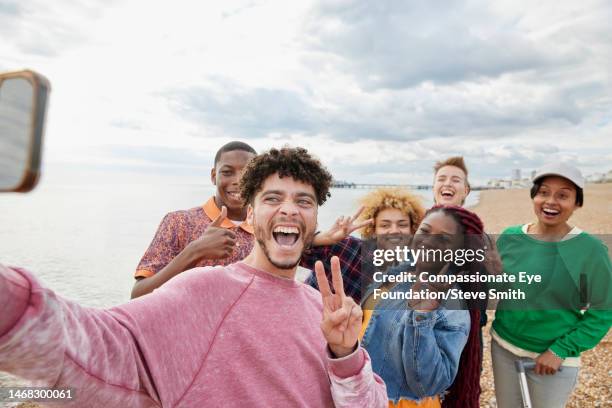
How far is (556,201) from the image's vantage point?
336cm

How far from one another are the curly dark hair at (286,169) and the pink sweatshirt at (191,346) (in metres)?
0.54

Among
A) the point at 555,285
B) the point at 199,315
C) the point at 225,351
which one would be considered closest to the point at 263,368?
the point at 225,351

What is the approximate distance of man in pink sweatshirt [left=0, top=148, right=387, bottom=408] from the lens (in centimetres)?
95

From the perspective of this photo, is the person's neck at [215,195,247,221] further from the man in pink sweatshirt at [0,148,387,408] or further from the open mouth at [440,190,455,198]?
the open mouth at [440,190,455,198]

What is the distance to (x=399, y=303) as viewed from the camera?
8.44ft

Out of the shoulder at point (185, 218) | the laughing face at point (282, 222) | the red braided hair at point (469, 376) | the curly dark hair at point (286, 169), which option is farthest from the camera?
the shoulder at point (185, 218)

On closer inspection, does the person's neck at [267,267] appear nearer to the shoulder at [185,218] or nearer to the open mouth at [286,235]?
the open mouth at [286,235]

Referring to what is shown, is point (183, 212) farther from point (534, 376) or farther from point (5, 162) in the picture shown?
point (534, 376)

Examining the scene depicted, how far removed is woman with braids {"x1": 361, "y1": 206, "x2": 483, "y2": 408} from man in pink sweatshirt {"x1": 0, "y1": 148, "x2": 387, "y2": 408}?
0.69 meters

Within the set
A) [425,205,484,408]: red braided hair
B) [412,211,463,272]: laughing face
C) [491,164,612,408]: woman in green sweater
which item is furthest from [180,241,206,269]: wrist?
[491,164,612,408]: woman in green sweater

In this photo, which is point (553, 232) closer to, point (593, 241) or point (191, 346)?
point (593, 241)

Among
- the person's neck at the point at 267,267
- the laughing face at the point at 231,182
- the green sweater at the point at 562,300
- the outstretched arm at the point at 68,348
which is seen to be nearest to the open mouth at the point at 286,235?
the person's neck at the point at 267,267

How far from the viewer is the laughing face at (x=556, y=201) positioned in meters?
3.34

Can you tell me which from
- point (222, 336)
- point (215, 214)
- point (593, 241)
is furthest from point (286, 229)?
point (593, 241)
